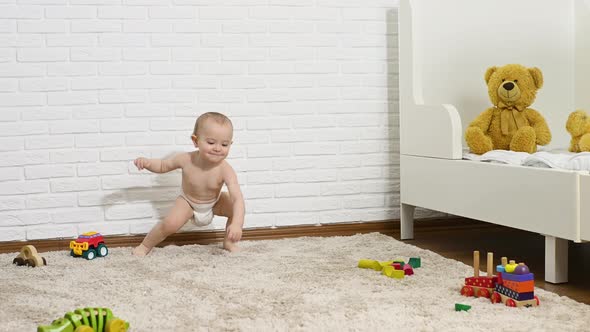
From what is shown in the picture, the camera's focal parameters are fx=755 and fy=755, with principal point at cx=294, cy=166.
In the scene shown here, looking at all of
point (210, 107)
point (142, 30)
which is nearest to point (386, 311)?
point (210, 107)

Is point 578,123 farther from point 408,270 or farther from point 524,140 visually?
point 408,270

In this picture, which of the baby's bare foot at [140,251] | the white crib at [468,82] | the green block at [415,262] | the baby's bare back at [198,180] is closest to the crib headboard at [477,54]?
the white crib at [468,82]

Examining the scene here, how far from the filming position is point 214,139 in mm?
2559

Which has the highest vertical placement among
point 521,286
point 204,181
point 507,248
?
point 204,181

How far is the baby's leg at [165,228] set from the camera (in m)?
2.58

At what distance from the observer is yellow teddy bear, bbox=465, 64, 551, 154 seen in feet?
8.82

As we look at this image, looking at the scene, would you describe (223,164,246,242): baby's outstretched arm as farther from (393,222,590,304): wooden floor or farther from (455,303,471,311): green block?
(455,303,471,311): green block

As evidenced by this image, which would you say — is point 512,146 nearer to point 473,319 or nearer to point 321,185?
point 321,185

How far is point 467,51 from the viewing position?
9.85 feet

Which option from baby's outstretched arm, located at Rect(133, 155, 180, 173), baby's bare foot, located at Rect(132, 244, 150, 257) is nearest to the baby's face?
baby's outstretched arm, located at Rect(133, 155, 180, 173)

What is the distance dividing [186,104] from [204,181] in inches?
13.4

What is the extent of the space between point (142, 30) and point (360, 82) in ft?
2.83

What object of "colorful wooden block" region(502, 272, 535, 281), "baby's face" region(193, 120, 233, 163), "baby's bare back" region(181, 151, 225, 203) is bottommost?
"colorful wooden block" region(502, 272, 535, 281)

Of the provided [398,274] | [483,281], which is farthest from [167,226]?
[483,281]
